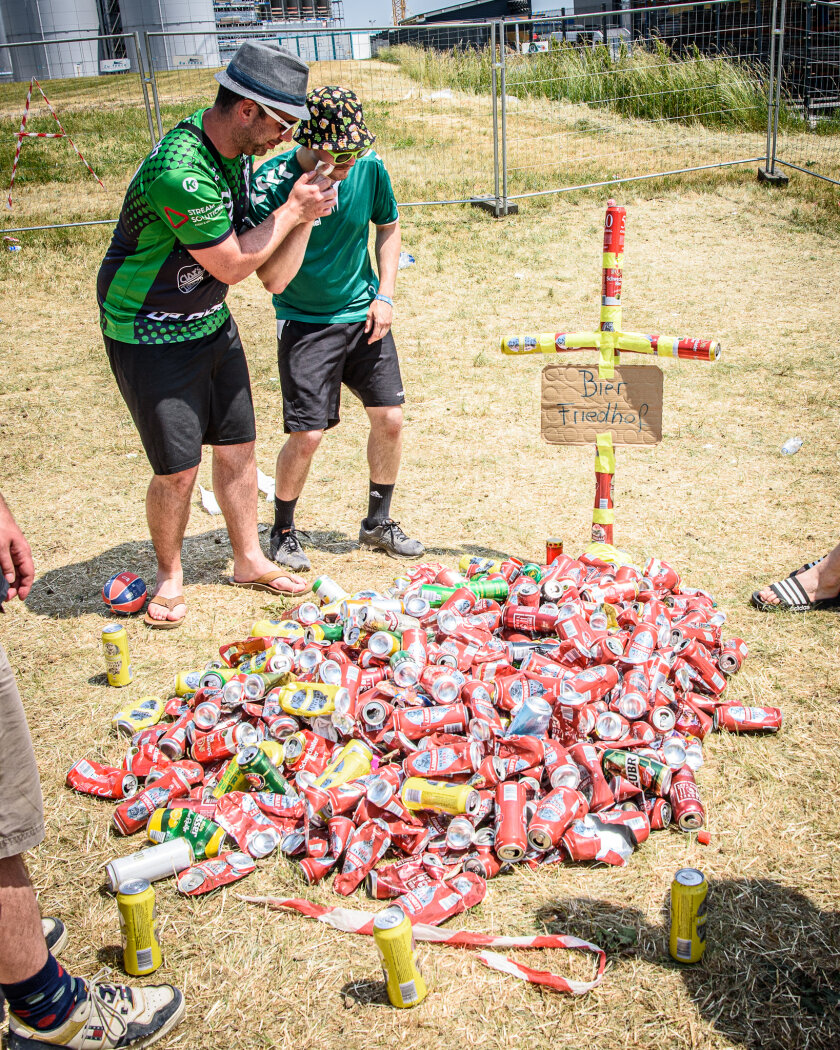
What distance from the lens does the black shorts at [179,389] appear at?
12.2 feet

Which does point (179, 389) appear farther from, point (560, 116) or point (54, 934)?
point (560, 116)

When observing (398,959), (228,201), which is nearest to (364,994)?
(398,959)

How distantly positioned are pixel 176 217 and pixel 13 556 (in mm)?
1777

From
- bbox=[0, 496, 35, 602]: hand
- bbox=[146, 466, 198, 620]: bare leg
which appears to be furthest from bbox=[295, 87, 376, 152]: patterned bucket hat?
bbox=[0, 496, 35, 602]: hand

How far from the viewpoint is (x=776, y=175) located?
11594 mm

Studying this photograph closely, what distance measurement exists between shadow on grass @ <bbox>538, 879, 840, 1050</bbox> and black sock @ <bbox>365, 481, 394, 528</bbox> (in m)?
2.54

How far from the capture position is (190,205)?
11.0 ft

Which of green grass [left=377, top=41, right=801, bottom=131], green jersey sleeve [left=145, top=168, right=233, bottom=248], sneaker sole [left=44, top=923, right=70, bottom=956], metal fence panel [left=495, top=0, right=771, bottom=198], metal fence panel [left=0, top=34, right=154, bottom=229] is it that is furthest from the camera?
green grass [left=377, top=41, right=801, bottom=131]

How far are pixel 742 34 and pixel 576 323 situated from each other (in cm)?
852

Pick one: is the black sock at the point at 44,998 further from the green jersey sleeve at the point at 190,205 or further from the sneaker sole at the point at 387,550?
the sneaker sole at the point at 387,550

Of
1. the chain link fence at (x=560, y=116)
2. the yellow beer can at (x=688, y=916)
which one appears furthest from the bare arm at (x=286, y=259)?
the chain link fence at (x=560, y=116)

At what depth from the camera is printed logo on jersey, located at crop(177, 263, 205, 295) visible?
3623 mm

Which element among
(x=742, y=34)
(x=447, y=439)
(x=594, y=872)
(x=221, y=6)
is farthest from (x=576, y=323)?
(x=221, y=6)

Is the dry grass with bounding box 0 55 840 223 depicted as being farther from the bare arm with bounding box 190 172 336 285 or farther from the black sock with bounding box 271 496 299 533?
the bare arm with bounding box 190 172 336 285
